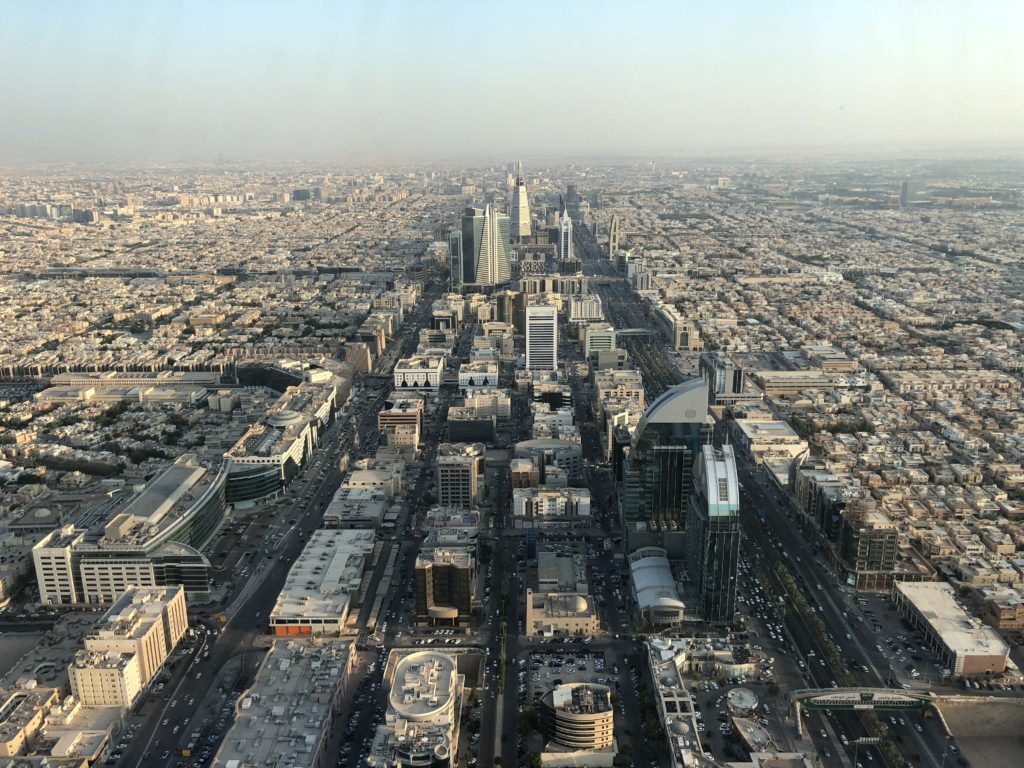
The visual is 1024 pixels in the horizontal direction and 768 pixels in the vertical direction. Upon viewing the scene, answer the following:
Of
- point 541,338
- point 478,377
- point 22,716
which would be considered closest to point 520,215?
point 541,338

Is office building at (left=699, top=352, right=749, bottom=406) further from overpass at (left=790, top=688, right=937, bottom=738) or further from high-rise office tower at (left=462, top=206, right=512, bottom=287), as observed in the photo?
high-rise office tower at (left=462, top=206, right=512, bottom=287)

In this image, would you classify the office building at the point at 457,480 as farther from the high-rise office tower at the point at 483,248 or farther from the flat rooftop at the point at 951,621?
the high-rise office tower at the point at 483,248

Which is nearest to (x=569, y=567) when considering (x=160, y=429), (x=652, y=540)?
(x=652, y=540)

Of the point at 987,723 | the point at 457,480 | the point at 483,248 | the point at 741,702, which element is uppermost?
the point at 483,248

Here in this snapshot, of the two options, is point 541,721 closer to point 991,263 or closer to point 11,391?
→ point 11,391

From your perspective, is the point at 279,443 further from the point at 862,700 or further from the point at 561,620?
the point at 862,700

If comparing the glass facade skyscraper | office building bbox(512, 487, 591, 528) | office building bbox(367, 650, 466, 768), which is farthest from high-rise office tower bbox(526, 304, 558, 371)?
office building bbox(367, 650, 466, 768)
